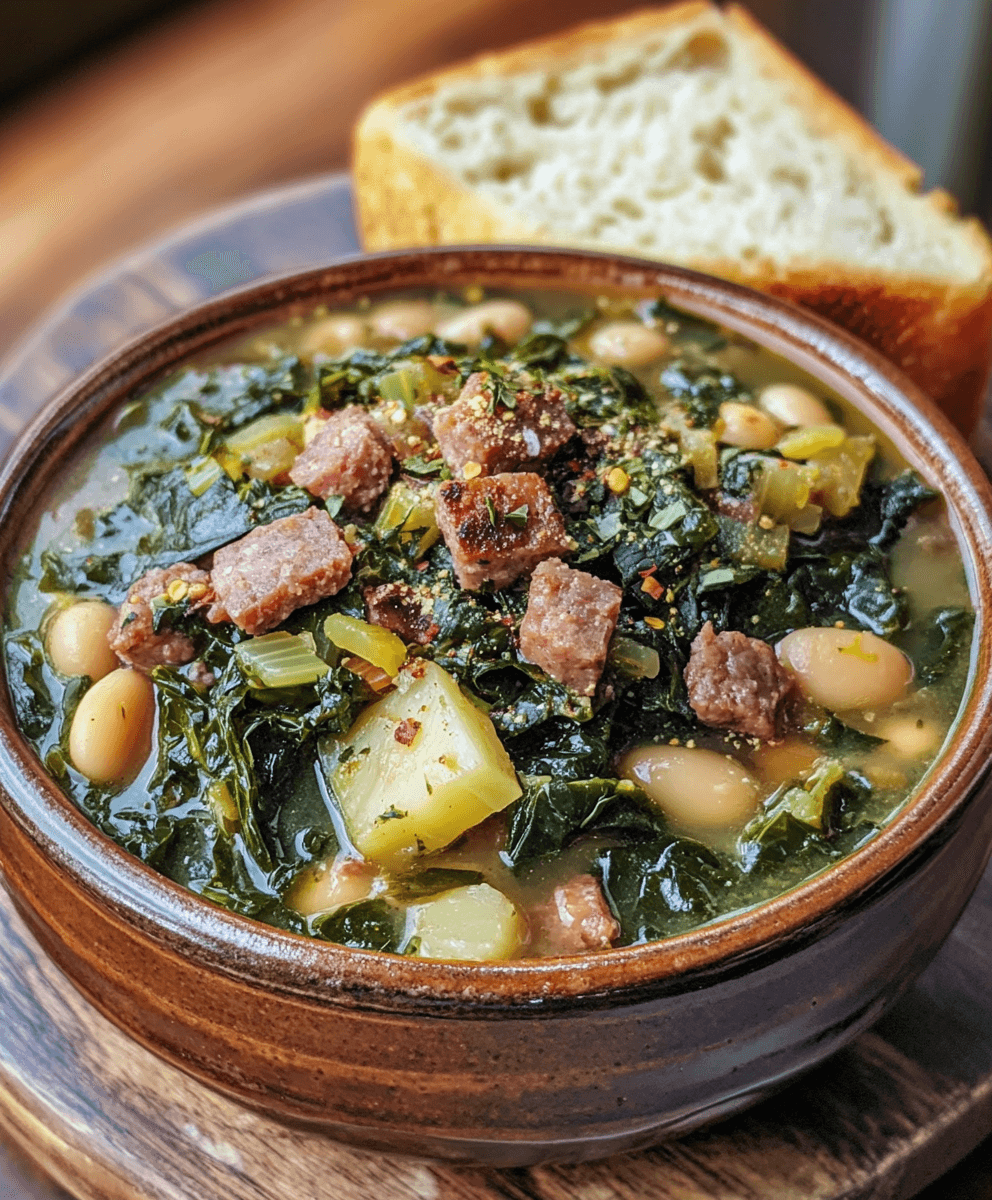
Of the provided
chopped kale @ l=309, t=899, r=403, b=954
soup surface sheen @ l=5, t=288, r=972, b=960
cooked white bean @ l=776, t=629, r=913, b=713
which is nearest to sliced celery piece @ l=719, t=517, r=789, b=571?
soup surface sheen @ l=5, t=288, r=972, b=960

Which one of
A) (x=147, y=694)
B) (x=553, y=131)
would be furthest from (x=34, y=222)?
(x=147, y=694)

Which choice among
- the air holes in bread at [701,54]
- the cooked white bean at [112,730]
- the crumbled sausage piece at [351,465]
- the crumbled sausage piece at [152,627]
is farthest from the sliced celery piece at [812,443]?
the air holes in bread at [701,54]

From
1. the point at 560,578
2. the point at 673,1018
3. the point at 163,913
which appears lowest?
the point at 673,1018

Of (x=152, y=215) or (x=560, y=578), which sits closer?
(x=560, y=578)

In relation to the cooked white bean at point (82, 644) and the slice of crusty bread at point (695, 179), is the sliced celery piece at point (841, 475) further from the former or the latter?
the cooked white bean at point (82, 644)

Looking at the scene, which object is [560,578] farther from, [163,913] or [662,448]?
[163,913]

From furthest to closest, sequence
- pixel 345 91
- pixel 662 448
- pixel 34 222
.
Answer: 1. pixel 345 91
2. pixel 34 222
3. pixel 662 448
